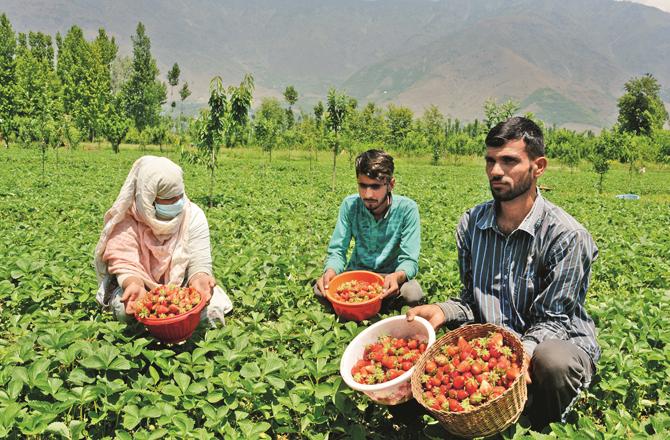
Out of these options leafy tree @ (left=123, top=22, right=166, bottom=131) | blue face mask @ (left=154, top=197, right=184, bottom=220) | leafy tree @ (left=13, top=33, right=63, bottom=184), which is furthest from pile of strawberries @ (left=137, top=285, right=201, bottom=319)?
leafy tree @ (left=123, top=22, right=166, bottom=131)

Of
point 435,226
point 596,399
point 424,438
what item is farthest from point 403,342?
point 435,226

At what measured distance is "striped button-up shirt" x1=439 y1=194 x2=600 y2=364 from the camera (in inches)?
94.2

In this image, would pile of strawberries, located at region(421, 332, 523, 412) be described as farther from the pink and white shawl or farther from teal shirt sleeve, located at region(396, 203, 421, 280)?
the pink and white shawl

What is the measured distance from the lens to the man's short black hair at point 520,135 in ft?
7.89

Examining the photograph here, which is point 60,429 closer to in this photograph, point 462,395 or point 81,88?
point 462,395

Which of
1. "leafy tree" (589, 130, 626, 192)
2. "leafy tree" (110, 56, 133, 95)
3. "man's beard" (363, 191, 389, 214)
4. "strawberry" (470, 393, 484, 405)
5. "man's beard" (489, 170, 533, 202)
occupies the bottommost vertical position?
"strawberry" (470, 393, 484, 405)

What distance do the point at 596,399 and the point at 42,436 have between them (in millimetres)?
3201

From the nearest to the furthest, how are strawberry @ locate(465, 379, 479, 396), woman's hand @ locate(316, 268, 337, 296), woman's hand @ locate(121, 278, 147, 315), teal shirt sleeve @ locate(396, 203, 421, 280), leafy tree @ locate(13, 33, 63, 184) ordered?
strawberry @ locate(465, 379, 479, 396) → woman's hand @ locate(121, 278, 147, 315) → woman's hand @ locate(316, 268, 337, 296) → teal shirt sleeve @ locate(396, 203, 421, 280) → leafy tree @ locate(13, 33, 63, 184)

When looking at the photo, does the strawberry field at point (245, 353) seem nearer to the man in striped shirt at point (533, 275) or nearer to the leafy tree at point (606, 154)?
the man in striped shirt at point (533, 275)

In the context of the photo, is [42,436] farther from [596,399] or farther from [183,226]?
[596,399]

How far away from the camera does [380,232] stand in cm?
385

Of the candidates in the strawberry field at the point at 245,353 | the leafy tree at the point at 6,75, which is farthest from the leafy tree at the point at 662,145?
the leafy tree at the point at 6,75

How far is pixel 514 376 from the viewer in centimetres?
201

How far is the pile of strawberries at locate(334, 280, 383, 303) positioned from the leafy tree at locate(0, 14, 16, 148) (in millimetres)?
35018
